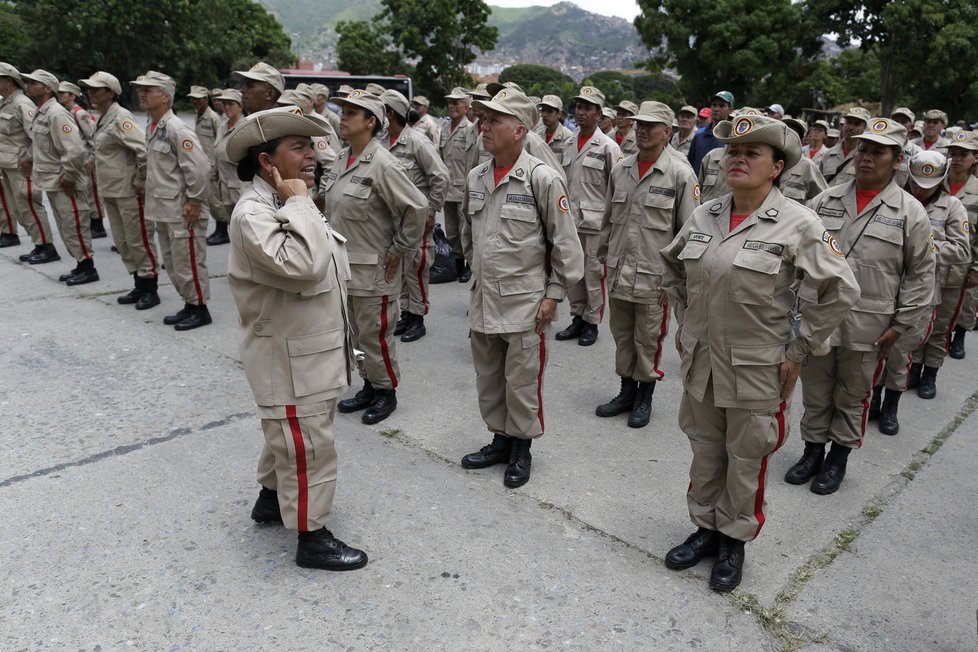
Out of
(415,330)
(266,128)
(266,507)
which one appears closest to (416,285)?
(415,330)

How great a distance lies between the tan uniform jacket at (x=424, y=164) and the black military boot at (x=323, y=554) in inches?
125

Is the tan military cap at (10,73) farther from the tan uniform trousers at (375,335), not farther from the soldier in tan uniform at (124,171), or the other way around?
the tan uniform trousers at (375,335)

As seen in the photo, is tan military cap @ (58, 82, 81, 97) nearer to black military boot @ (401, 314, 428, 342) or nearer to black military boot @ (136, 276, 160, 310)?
black military boot @ (136, 276, 160, 310)

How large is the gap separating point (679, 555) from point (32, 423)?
3732mm

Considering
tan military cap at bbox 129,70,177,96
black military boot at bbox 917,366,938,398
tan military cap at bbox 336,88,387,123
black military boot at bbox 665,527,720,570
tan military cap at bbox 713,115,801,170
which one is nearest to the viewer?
tan military cap at bbox 713,115,801,170

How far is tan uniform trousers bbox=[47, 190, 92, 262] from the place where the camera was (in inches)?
281

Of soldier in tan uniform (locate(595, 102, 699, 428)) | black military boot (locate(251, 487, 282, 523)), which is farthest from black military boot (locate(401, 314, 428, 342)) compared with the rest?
black military boot (locate(251, 487, 282, 523))

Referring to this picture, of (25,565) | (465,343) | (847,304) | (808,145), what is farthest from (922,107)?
(25,565)

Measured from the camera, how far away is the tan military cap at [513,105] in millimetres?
3443

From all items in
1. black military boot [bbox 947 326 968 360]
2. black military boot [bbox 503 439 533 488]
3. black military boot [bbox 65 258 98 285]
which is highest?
black military boot [bbox 503 439 533 488]

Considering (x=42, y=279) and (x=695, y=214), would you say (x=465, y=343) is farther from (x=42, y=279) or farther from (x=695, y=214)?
(x=42, y=279)

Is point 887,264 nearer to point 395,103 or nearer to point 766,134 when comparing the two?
point 766,134

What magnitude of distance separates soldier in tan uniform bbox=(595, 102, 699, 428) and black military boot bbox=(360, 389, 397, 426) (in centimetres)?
135

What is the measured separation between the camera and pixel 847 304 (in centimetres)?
270
